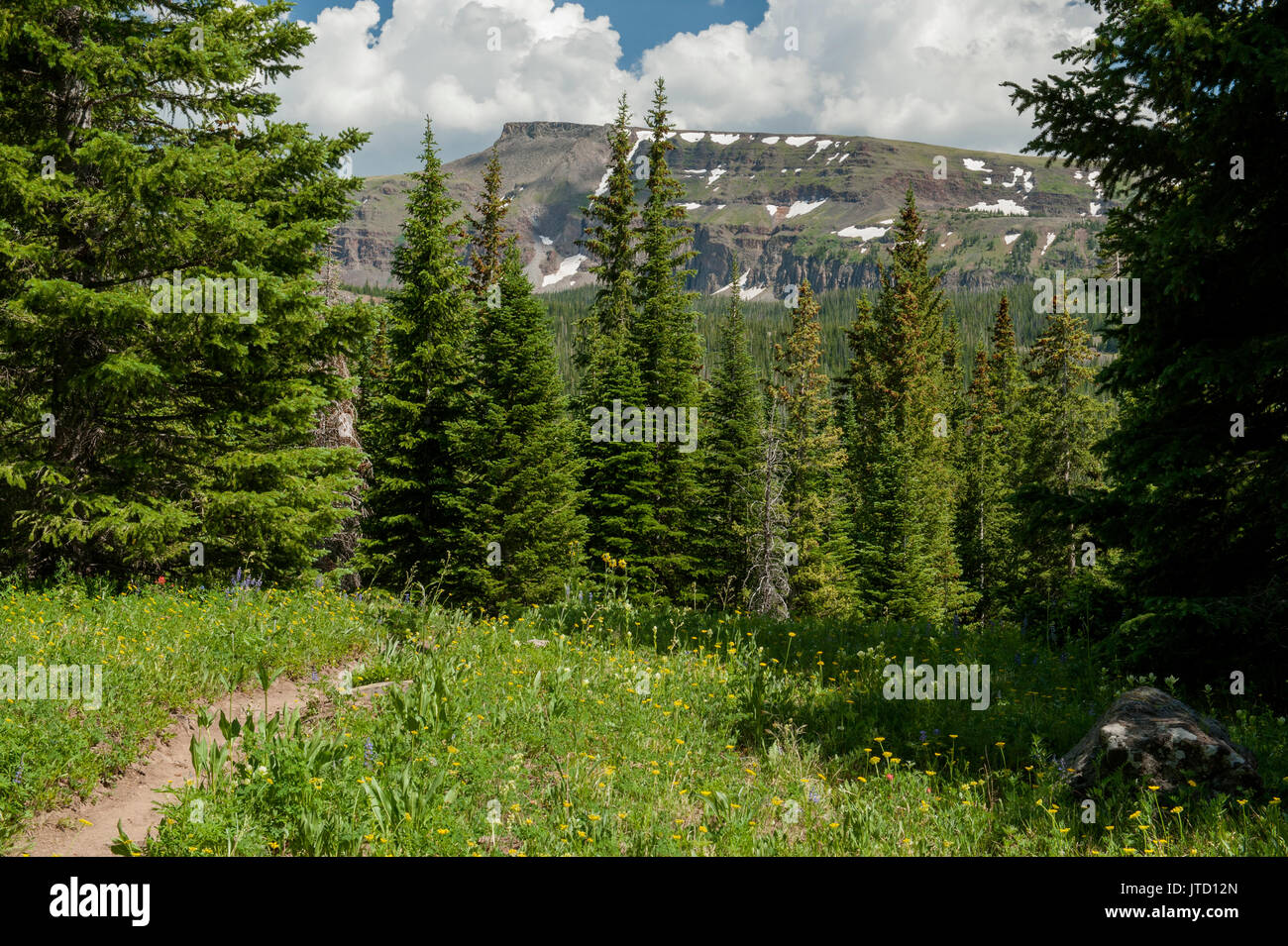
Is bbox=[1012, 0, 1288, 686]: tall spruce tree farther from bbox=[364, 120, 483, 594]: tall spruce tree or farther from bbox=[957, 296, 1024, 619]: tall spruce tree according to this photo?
bbox=[957, 296, 1024, 619]: tall spruce tree

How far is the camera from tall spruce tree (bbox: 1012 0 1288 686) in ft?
20.4

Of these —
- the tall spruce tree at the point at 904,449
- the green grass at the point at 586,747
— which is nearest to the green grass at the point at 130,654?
the green grass at the point at 586,747

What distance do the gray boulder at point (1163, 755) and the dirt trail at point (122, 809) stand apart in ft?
18.7

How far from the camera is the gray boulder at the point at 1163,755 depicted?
4.74 m

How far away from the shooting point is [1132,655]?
665 centimetres

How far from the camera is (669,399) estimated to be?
3058 cm

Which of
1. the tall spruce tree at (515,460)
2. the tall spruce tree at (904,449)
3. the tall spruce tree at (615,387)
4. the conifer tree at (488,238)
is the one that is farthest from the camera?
the conifer tree at (488,238)

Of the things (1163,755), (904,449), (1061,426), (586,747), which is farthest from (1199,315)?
(1061,426)

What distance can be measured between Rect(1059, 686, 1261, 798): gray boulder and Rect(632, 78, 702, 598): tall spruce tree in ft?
78.7

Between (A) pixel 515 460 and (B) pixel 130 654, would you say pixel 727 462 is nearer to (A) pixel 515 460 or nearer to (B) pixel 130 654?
(A) pixel 515 460

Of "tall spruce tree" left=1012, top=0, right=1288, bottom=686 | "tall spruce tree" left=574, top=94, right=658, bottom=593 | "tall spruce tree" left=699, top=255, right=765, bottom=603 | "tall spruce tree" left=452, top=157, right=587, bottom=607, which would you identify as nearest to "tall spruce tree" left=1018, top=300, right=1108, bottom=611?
"tall spruce tree" left=699, top=255, right=765, bottom=603

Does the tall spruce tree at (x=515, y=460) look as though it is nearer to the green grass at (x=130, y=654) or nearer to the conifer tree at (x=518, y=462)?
the conifer tree at (x=518, y=462)

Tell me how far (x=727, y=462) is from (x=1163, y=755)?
27.2 m
